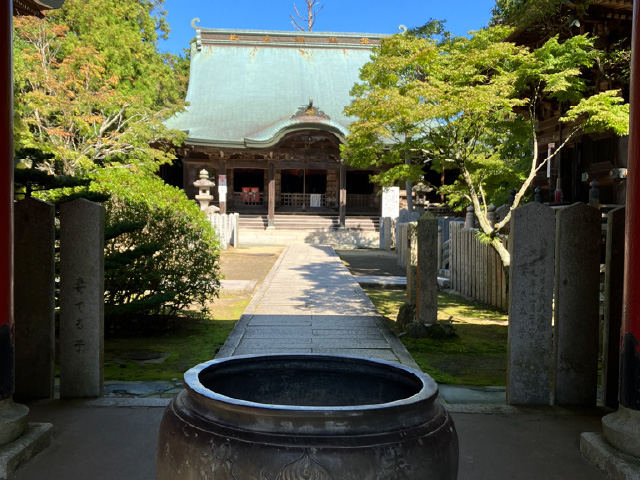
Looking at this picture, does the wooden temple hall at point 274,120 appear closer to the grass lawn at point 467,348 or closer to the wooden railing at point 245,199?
the wooden railing at point 245,199

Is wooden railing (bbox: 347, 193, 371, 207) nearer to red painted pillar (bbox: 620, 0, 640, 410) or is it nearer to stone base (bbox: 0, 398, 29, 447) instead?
red painted pillar (bbox: 620, 0, 640, 410)

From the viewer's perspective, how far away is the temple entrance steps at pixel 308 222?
24422mm

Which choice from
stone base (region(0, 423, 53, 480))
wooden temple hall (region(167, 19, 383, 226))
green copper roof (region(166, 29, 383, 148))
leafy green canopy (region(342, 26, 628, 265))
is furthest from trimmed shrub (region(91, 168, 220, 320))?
green copper roof (region(166, 29, 383, 148))

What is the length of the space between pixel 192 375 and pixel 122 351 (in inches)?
179

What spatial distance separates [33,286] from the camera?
4.22 m

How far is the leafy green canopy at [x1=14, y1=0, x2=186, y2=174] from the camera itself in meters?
16.2

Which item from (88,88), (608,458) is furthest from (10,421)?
(88,88)

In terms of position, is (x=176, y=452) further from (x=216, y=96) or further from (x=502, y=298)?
(x=216, y=96)

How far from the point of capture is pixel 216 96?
89.9ft

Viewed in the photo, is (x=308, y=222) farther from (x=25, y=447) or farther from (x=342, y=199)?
(x=25, y=447)

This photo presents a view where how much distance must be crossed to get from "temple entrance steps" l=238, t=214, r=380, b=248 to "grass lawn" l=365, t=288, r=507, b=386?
542 inches

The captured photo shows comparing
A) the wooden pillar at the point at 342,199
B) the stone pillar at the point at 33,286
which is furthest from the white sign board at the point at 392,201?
the stone pillar at the point at 33,286

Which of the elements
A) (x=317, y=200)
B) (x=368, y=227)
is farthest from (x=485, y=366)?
(x=317, y=200)

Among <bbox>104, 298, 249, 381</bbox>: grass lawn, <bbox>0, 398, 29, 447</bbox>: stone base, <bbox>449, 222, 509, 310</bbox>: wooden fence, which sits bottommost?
<bbox>104, 298, 249, 381</bbox>: grass lawn
